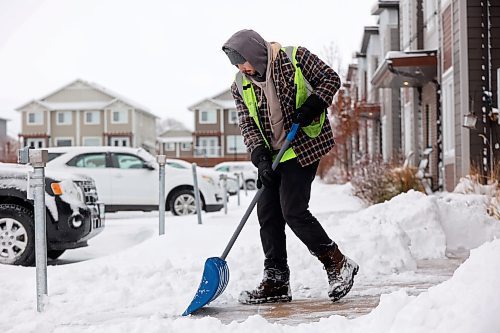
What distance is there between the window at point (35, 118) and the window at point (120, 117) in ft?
20.1

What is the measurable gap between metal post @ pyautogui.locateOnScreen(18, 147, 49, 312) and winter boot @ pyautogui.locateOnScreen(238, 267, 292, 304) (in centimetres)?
125

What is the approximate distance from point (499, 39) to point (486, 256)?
9.42 metres

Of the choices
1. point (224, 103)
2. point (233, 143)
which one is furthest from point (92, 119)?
point (233, 143)

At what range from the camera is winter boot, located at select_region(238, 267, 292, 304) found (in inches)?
200

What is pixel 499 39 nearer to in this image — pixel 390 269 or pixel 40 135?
pixel 390 269

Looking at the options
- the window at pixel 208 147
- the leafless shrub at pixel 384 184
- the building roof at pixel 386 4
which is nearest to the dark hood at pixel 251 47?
Answer: the leafless shrub at pixel 384 184

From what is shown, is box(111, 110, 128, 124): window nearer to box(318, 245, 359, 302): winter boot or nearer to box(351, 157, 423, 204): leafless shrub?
box(351, 157, 423, 204): leafless shrub

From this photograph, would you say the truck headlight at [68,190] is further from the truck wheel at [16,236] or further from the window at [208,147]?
the window at [208,147]

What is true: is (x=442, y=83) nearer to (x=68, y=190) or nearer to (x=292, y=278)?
(x=68, y=190)

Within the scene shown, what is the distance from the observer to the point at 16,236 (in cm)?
757

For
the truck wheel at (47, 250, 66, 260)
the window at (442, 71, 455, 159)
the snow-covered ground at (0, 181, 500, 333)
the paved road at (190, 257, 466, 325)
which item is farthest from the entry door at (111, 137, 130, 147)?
the paved road at (190, 257, 466, 325)

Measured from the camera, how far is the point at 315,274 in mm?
5926

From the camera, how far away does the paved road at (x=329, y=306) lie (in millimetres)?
4492

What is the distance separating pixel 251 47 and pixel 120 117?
6092 centimetres
